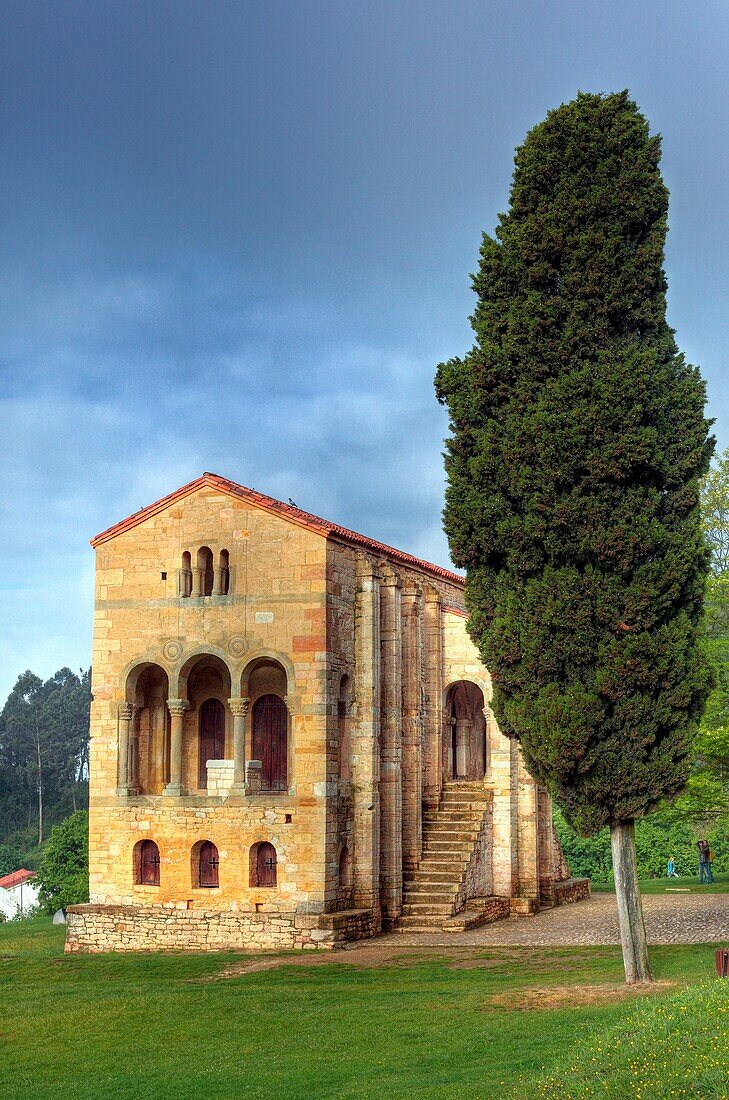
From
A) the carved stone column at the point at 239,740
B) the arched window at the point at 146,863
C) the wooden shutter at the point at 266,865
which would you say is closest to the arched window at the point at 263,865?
the wooden shutter at the point at 266,865

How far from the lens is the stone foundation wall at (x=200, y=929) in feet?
88.6

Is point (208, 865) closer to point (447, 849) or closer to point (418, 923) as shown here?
point (418, 923)

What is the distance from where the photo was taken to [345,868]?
93.8 ft

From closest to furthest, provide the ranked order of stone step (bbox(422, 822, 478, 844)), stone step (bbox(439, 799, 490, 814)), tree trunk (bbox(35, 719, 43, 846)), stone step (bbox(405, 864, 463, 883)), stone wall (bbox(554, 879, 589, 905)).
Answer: stone step (bbox(405, 864, 463, 883))
stone step (bbox(422, 822, 478, 844))
stone step (bbox(439, 799, 490, 814))
stone wall (bbox(554, 879, 589, 905))
tree trunk (bbox(35, 719, 43, 846))

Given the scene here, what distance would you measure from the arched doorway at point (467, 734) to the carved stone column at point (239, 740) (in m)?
10.3

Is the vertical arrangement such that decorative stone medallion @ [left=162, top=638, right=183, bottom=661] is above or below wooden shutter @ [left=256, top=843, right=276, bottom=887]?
above

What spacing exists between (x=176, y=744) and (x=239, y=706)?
205 cm

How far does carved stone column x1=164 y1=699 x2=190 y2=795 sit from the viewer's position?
1147 inches

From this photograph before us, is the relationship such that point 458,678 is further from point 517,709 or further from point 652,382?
point 652,382

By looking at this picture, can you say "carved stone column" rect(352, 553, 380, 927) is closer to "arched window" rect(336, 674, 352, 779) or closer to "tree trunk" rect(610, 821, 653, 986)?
"arched window" rect(336, 674, 352, 779)

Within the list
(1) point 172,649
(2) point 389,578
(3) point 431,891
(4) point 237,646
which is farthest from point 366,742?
(1) point 172,649

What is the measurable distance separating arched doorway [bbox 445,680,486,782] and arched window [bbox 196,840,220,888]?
35.0 ft

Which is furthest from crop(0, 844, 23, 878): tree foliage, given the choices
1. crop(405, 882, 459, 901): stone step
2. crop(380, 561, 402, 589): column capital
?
crop(380, 561, 402, 589): column capital

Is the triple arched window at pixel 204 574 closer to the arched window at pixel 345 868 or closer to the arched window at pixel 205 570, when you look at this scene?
the arched window at pixel 205 570
